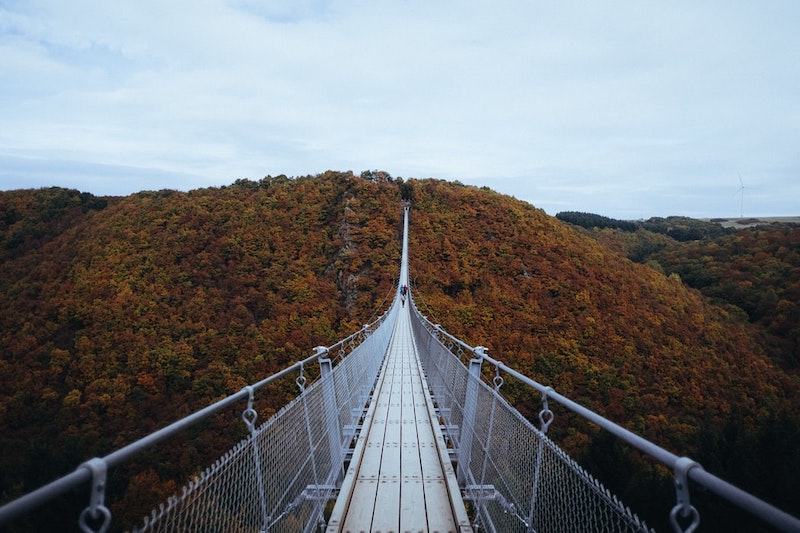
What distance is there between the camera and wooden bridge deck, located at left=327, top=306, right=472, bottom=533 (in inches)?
107

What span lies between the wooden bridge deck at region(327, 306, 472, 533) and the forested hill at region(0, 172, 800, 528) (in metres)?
7.92

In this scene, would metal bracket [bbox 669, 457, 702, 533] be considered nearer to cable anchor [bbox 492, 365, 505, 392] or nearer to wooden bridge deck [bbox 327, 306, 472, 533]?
cable anchor [bbox 492, 365, 505, 392]

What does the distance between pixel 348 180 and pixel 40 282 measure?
86.5 feet

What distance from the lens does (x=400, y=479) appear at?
3.39 m

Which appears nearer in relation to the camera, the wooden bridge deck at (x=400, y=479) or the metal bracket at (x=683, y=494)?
the metal bracket at (x=683, y=494)

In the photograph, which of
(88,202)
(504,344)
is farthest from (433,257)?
(88,202)

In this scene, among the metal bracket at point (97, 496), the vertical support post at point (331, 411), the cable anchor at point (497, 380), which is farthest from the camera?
the vertical support post at point (331, 411)

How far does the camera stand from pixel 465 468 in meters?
3.45

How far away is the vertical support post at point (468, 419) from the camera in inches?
128

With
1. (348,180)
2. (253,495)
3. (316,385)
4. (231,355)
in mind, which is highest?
(348,180)

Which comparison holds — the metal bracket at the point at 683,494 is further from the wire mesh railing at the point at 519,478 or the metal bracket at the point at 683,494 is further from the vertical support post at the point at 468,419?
the vertical support post at the point at 468,419

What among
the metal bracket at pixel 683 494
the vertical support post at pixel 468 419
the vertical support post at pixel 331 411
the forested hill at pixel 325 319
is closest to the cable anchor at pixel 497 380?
the vertical support post at pixel 468 419

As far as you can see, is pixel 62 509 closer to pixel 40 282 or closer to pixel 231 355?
pixel 231 355

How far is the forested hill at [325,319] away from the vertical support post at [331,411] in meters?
9.29
